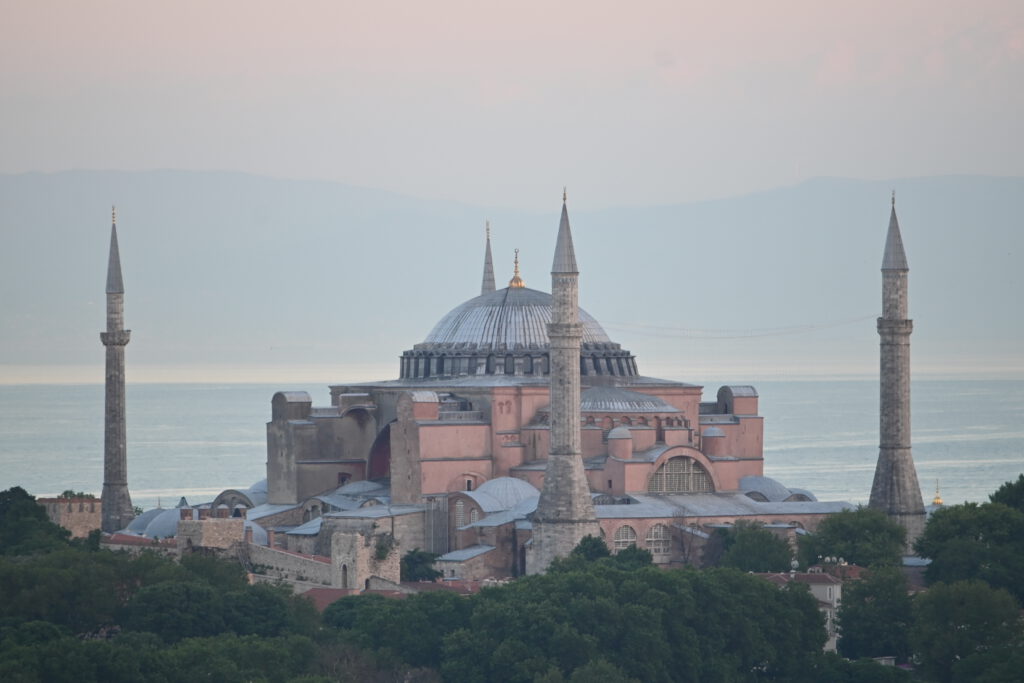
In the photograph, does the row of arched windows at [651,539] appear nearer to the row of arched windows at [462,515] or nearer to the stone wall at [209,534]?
the row of arched windows at [462,515]

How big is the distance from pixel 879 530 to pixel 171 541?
14.3m

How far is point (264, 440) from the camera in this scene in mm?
124000

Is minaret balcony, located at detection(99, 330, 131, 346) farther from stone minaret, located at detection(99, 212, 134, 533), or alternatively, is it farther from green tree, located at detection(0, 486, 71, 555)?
green tree, located at detection(0, 486, 71, 555)

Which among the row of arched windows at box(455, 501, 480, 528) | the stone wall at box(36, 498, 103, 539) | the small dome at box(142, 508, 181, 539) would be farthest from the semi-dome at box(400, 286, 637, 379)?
the stone wall at box(36, 498, 103, 539)

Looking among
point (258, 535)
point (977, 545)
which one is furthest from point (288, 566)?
point (977, 545)

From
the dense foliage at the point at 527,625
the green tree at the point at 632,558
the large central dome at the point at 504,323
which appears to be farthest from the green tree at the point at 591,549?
the large central dome at the point at 504,323

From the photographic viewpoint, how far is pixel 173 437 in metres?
125

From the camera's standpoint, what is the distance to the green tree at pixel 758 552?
2125 inches

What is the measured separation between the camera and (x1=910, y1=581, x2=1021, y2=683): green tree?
46938mm

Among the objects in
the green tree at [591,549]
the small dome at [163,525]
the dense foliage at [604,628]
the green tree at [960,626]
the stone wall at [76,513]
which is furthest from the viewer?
the small dome at [163,525]

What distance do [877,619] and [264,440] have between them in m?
76.4

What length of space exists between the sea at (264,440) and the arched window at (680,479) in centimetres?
1723

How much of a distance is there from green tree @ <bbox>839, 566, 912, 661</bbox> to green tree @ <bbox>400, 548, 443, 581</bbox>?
9452 millimetres

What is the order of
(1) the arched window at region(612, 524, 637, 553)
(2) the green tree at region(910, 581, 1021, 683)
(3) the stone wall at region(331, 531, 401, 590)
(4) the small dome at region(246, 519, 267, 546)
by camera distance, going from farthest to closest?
(4) the small dome at region(246, 519, 267, 546)
(1) the arched window at region(612, 524, 637, 553)
(3) the stone wall at region(331, 531, 401, 590)
(2) the green tree at region(910, 581, 1021, 683)
